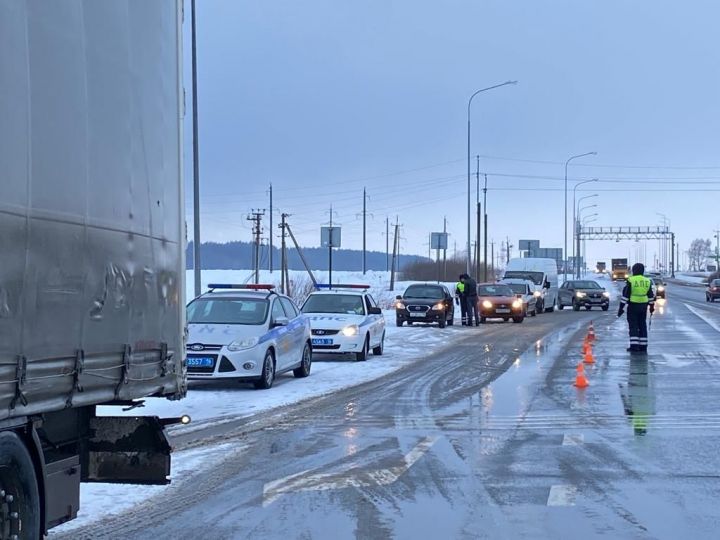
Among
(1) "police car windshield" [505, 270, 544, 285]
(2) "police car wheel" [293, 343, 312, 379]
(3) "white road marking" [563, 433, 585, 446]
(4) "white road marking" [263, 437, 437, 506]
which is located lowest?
(4) "white road marking" [263, 437, 437, 506]

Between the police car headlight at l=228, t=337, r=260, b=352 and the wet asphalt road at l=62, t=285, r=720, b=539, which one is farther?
the police car headlight at l=228, t=337, r=260, b=352

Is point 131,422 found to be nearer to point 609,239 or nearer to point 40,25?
point 40,25

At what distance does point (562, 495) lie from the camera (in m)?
7.60

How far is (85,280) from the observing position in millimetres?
4934

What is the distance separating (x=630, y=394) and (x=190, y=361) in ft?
22.0

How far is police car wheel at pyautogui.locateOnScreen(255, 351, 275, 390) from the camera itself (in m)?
14.9

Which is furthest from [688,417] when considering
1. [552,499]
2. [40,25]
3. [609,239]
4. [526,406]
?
[609,239]

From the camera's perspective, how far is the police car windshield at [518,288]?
40.9m

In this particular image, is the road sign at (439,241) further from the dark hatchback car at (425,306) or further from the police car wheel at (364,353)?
the police car wheel at (364,353)

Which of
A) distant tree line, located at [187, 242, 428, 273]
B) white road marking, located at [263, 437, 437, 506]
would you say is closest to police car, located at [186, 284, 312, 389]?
white road marking, located at [263, 437, 437, 506]

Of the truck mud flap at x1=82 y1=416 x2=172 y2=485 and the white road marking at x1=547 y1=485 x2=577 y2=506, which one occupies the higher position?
the truck mud flap at x1=82 y1=416 x2=172 y2=485

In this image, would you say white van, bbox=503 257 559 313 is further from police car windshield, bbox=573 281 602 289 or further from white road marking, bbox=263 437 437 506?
white road marking, bbox=263 437 437 506

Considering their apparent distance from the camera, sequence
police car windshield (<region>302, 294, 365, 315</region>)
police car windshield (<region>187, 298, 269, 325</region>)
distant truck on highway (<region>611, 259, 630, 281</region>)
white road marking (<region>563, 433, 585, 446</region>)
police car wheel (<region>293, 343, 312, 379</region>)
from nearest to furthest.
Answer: white road marking (<region>563, 433, 585, 446</region>) < police car windshield (<region>187, 298, 269, 325</region>) < police car wheel (<region>293, 343, 312, 379</region>) < police car windshield (<region>302, 294, 365, 315</region>) < distant truck on highway (<region>611, 259, 630, 281</region>)

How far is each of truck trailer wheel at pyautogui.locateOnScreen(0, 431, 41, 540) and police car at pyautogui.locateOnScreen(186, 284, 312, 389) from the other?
32.4ft
